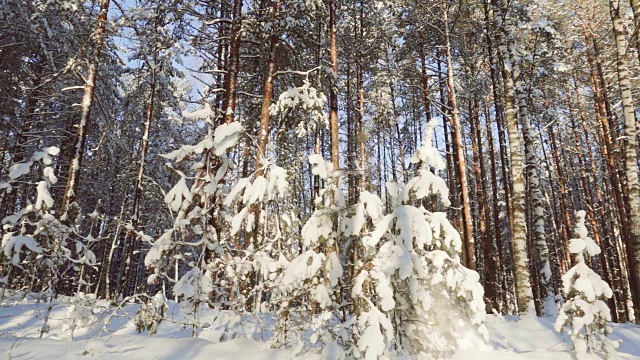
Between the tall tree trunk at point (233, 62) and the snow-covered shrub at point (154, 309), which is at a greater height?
the tall tree trunk at point (233, 62)

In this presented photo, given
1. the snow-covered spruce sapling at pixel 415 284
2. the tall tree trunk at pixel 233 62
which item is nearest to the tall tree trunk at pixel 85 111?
the tall tree trunk at pixel 233 62

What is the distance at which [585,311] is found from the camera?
4211 millimetres

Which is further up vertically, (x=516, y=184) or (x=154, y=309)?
(x=516, y=184)

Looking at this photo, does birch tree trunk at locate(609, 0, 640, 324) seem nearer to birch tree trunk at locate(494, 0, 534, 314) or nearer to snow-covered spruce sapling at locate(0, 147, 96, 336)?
birch tree trunk at locate(494, 0, 534, 314)

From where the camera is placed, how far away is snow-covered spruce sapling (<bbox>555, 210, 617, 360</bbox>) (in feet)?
13.7

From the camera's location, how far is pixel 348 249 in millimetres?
3391

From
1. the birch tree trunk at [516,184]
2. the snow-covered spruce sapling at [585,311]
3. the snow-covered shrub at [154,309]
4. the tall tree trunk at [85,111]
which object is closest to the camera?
the snow-covered spruce sapling at [585,311]

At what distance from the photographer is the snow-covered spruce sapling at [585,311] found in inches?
164

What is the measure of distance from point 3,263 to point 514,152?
9.81 meters

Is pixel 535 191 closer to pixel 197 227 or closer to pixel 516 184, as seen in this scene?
pixel 516 184

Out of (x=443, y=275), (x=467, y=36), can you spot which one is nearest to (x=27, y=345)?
(x=443, y=275)

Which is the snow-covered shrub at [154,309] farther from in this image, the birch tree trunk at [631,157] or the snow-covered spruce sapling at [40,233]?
the birch tree trunk at [631,157]

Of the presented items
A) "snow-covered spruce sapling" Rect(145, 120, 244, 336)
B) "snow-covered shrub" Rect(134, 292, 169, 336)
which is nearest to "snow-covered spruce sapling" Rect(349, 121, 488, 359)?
"snow-covered spruce sapling" Rect(145, 120, 244, 336)

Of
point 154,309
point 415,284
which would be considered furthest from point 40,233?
point 415,284
